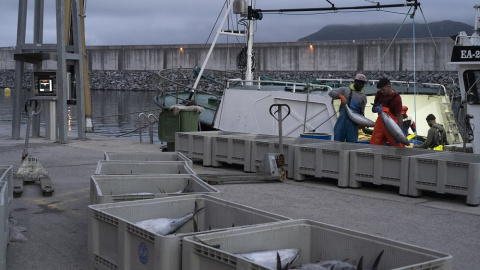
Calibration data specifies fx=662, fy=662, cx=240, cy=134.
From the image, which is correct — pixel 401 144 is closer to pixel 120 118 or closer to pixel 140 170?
pixel 140 170

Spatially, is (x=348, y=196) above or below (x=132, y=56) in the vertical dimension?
below

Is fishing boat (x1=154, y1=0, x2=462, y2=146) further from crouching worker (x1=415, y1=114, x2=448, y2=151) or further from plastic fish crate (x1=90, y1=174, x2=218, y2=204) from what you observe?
plastic fish crate (x1=90, y1=174, x2=218, y2=204)

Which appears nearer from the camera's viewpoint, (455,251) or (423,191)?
(455,251)

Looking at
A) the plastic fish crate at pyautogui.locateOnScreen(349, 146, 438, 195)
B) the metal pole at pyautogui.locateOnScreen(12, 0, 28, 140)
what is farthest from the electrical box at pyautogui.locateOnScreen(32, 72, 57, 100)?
the plastic fish crate at pyautogui.locateOnScreen(349, 146, 438, 195)

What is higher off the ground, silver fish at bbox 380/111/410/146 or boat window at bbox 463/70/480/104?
boat window at bbox 463/70/480/104

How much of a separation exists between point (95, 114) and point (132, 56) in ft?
90.1

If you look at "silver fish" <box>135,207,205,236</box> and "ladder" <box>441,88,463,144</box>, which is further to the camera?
"ladder" <box>441,88,463,144</box>

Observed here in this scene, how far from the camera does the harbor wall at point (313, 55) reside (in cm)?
5116

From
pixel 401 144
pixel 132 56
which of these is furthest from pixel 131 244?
pixel 132 56

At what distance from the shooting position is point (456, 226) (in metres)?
8.37

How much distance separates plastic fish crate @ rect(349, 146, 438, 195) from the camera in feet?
33.7

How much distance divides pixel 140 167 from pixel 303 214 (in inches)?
92.0

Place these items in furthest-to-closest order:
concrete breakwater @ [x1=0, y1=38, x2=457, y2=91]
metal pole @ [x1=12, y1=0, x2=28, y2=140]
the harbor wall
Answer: the harbor wall → concrete breakwater @ [x1=0, y1=38, x2=457, y2=91] → metal pole @ [x1=12, y1=0, x2=28, y2=140]

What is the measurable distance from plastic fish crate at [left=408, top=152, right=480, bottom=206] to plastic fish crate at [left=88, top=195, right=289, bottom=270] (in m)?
4.57
